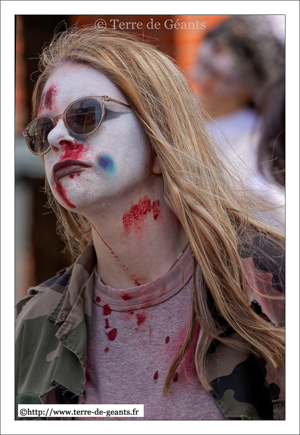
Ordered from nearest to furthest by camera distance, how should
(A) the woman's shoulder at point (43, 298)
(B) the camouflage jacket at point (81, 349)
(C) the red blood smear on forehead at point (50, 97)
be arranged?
(B) the camouflage jacket at point (81, 349), (C) the red blood smear on forehead at point (50, 97), (A) the woman's shoulder at point (43, 298)

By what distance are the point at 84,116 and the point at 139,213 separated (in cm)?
52

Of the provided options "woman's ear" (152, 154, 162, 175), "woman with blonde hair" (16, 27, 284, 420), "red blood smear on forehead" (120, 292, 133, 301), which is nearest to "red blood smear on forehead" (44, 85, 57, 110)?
"woman with blonde hair" (16, 27, 284, 420)

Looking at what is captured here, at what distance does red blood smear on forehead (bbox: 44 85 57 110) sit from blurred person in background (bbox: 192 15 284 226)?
723 mm

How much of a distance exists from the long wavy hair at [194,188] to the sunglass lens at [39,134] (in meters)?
0.26

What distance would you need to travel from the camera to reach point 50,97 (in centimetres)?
252

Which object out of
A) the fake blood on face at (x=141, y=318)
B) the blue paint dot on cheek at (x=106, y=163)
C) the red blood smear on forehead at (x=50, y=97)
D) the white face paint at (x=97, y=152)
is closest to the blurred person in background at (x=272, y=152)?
the white face paint at (x=97, y=152)

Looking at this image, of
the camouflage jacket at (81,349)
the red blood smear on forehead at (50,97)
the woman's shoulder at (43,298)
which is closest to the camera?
the camouflage jacket at (81,349)

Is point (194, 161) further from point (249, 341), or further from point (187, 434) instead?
point (187, 434)

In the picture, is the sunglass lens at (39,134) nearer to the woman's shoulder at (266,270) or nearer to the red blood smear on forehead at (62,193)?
the red blood smear on forehead at (62,193)

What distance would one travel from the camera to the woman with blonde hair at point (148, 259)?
7.93 ft

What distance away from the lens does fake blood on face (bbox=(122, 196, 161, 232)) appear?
2.49 m

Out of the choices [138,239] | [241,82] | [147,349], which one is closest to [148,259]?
[138,239]

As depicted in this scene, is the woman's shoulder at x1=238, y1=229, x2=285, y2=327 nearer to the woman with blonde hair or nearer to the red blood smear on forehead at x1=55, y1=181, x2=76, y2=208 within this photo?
the woman with blonde hair
